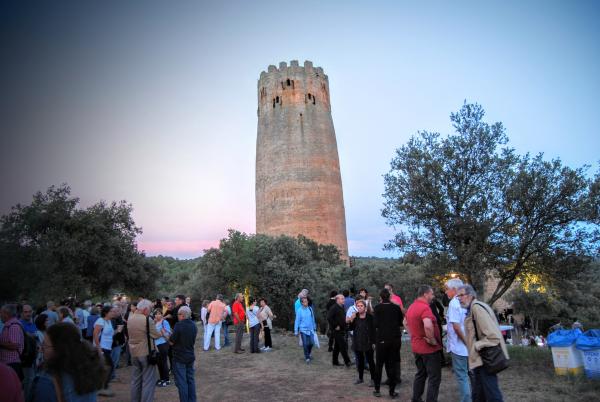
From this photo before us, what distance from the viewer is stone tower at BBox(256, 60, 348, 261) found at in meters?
45.8

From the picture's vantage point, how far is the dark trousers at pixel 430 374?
6367mm

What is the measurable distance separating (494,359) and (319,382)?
542cm

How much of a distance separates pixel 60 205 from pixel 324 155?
30286 mm

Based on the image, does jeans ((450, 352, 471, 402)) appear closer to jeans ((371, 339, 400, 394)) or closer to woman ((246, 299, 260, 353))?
jeans ((371, 339, 400, 394))

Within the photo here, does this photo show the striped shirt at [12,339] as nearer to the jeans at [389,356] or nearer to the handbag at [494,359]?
the jeans at [389,356]

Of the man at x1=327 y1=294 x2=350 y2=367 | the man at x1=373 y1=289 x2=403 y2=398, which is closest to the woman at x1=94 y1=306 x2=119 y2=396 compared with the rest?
the man at x1=327 y1=294 x2=350 y2=367

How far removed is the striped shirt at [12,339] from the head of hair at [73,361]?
3114 mm

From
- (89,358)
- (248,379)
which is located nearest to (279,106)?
(248,379)

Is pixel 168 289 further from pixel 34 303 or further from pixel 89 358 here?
pixel 89 358

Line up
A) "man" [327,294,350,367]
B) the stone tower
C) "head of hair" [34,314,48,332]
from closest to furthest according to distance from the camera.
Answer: "head of hair" [34,314,48,332] → "man" [327,294,350,367] → the stone tower

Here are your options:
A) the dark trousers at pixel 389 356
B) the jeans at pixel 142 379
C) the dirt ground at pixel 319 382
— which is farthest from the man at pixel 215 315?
the dark trousers at pixel 389 356

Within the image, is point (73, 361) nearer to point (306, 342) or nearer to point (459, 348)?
point (459, 348)

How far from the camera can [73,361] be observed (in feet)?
11.7

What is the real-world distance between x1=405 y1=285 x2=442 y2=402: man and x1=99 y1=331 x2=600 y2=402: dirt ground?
4.32 ft
